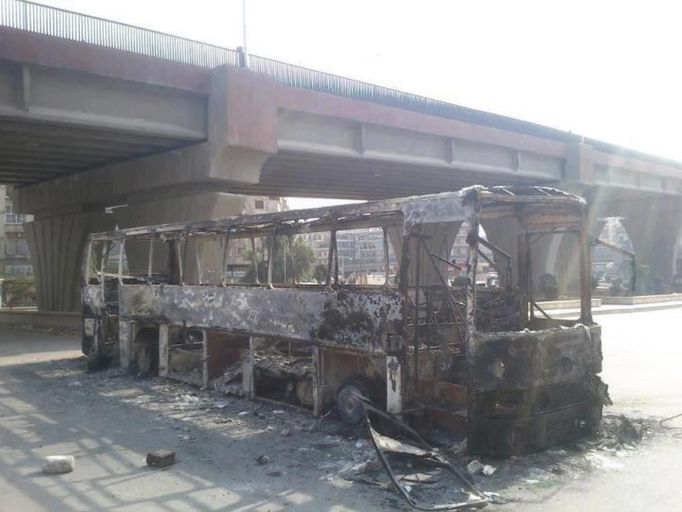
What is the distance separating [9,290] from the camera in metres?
34.3

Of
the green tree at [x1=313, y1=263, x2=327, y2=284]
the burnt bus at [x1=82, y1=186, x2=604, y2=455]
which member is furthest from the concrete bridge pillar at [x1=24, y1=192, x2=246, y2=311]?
the green tree at [x1=313, y1=263, x2=327, y2=284]

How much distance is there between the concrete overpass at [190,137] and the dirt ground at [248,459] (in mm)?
7587

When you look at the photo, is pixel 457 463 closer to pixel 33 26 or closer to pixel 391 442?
pixel 391 442

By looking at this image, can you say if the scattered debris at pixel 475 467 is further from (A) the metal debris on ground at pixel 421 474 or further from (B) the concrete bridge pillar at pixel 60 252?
(B) the concrete bridge pillar at pixel 60 252

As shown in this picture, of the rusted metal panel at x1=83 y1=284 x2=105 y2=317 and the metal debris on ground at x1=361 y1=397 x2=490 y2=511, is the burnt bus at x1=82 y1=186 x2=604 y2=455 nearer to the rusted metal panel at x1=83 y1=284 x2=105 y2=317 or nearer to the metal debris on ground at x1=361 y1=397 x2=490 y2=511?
the metal debris on ground at x1=361 y1=397 x2=490 y2=511

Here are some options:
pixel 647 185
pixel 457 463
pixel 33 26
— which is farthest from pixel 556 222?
pixel 647 185

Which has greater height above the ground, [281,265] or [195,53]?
[195,53]

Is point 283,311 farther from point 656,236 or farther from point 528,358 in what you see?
point 656,236

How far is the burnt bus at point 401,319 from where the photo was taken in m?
6.25

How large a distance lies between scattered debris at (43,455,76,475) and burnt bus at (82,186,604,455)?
2990mm

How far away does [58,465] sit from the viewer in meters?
6.21

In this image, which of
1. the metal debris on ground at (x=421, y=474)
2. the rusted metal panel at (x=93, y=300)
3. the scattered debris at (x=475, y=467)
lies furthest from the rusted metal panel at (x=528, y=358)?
the rusted metal panel at (x=93, y=300)

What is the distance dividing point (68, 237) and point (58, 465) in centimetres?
2230

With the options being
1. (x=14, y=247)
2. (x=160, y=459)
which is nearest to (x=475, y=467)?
(x=160, y=459)
